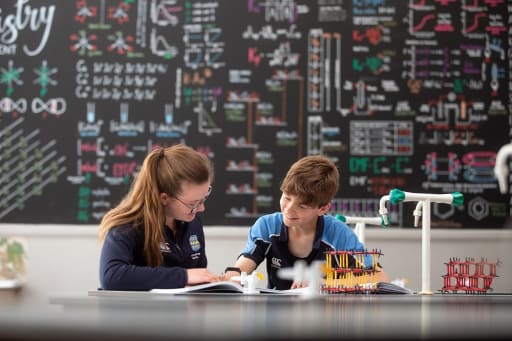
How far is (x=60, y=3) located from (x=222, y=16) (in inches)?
38.9

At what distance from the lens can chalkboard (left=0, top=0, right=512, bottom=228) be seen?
15.4ft

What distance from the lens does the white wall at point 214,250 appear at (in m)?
4.59

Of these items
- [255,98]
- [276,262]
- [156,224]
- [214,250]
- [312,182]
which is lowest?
[214,250]

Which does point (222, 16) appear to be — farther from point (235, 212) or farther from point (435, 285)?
point (435, 285)

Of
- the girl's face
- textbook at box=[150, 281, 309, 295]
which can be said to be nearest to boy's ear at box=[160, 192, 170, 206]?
the girl's face

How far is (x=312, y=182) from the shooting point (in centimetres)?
286

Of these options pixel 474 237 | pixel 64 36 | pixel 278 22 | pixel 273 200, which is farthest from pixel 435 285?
pixel 64 36

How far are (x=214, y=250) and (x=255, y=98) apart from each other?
3.06 feet

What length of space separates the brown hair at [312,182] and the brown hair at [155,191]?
1.39ft

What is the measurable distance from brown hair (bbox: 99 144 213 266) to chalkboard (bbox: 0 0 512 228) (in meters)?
2.17

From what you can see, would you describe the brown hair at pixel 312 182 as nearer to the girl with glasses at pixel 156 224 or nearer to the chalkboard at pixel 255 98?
the girl with glasses at pixel 156 224

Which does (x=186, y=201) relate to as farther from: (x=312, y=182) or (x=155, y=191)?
(x=312, y=182)

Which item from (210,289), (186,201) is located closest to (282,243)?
(186,201)

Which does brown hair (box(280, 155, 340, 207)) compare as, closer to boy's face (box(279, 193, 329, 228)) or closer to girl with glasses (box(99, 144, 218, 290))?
boy's face (box(279, 193, 329, 228))
